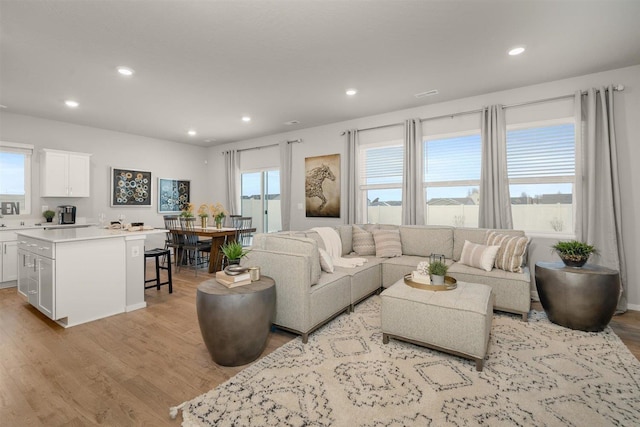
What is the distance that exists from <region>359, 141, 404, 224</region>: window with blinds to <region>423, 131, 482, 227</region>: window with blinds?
48 centimetres

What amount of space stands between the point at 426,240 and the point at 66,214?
6206 mm

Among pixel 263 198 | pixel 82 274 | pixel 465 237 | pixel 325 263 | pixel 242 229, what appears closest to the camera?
pixel 82 274

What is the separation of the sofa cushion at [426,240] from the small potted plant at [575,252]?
4.34 feet

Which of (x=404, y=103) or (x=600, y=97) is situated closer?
(x=600, y=97)

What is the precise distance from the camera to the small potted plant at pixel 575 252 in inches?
112

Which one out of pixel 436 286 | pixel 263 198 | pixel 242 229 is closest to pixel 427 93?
pixel 436 286

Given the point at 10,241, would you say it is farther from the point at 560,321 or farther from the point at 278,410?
the point at 560,321

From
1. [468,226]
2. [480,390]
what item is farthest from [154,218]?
[480,390]

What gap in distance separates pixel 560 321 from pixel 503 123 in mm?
2614

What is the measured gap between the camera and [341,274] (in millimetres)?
3199

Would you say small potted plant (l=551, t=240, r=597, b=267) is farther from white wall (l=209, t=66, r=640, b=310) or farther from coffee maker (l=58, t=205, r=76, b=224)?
coffee maker (l=58, t=205, r=76, b=224)

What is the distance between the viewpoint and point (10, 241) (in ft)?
14.8

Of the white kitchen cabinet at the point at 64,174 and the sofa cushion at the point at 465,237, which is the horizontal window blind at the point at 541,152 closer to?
Result: the sofa cushion at the point at 465,237

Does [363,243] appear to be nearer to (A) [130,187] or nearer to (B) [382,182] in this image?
(B) [382,182]
